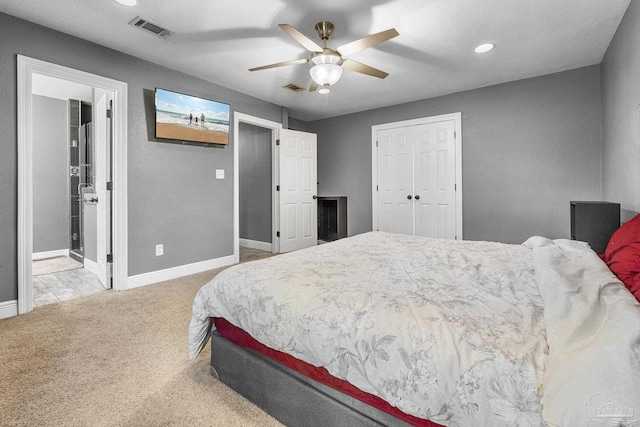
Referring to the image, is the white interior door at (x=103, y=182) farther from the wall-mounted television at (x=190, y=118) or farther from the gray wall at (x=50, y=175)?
the gray wall at (x=50, y=175)

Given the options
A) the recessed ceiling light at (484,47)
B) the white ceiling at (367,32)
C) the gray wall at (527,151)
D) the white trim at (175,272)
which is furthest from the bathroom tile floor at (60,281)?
the recessed ceiling light at (484,47)

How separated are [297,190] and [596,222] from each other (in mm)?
3850

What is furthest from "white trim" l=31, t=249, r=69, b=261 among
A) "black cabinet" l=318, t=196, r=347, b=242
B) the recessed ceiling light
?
the recessed ceiling light

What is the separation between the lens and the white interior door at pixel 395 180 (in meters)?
4.81

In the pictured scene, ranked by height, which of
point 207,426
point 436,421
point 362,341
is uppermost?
point 362,341

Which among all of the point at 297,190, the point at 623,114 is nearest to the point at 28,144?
the point at 297,190

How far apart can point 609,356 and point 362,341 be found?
23.4 inches

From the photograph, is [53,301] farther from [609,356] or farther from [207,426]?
[609,356]

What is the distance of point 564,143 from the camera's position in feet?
11.9

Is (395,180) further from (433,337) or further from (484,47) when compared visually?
(433,337)

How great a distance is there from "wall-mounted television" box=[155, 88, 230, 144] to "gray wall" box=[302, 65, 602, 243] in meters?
2.92

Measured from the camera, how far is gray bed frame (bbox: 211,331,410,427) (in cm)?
103

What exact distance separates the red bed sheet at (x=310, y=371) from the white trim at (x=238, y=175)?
9.35 feet

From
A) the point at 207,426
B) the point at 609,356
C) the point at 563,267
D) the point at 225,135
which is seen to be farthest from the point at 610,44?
the point at 207,426
